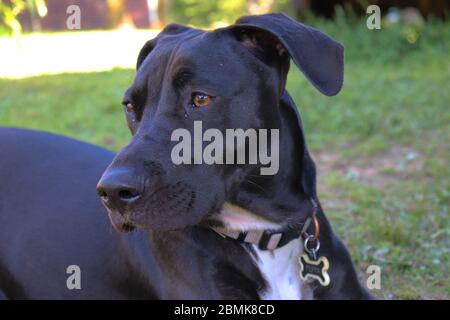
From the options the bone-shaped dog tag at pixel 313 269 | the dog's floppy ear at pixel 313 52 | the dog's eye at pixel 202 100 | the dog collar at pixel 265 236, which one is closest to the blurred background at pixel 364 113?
the bone-shaped dog tag at pixel 313 269

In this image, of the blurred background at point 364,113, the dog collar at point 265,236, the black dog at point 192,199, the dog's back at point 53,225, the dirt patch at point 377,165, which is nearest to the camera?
the black dog at point 192,199

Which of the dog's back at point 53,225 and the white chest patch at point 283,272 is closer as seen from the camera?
the white chest patch at point 283,272

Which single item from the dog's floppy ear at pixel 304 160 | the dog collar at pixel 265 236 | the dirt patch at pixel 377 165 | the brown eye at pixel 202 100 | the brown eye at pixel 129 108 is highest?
the brown eye at pixel 202 100

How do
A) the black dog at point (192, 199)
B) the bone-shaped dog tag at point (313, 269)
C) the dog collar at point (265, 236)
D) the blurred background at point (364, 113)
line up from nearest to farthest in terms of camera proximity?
the black dog at point (192, 199), the dog collar at point (265, 236), the bone-shaped dog tag at point (313, 269), the blurred background at point (364, 113)

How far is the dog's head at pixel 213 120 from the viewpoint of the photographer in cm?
241

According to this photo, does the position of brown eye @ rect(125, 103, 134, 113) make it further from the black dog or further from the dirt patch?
the dirt patch

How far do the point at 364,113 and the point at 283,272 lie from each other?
458cm

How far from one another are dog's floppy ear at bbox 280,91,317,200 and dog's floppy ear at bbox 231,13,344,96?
22 centimetres

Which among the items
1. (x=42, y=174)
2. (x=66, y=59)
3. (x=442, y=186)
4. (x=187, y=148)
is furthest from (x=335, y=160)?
(x=66, y=59)

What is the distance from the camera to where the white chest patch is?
2766 millimetres

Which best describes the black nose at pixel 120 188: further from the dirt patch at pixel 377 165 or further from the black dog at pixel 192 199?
the dirt patch at pixel 377 165

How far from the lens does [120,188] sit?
231 cm

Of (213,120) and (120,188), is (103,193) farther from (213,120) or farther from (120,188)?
(213,120)

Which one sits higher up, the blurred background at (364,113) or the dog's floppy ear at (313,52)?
Result: the dog's floppy ear at (313,52)
